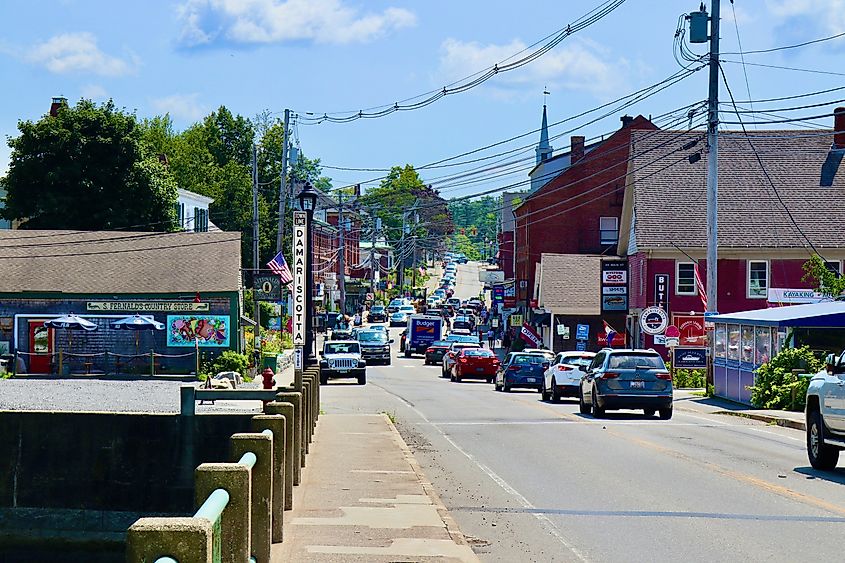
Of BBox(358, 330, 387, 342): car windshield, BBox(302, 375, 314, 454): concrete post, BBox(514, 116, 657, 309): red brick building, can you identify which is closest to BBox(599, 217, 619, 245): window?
BBox(514, 116, 657, 309): red brick building

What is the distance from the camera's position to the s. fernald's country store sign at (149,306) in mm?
48094

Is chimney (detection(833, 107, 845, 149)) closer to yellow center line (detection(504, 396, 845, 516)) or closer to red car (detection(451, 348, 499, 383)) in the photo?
red car (detection(451, 348, 499, 383))

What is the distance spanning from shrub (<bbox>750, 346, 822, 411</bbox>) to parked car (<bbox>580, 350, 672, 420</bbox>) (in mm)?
3927

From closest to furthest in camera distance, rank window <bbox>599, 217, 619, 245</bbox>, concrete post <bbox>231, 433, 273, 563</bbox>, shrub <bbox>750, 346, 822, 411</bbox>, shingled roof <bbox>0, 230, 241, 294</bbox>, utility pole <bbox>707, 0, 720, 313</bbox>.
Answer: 1. concrete post <bbox>231, 433, 273, 563</bbox>
2. shrub <bbox>750, 346, 822, 411</bbox>
3. utility pole <bbox>707, 0, 720, 313</bbox>
4. shingled roof <bbox>0, 230, 241, 294</bbox>
5. window <bbox>599, 217, 619, 245</bbox>

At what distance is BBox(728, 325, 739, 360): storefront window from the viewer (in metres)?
36.7

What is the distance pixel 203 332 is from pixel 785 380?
2470 centimetres

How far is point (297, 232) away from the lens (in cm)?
2772

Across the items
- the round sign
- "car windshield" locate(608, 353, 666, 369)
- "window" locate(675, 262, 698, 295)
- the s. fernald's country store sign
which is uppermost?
"window" locate(675, 262, 698, 295)

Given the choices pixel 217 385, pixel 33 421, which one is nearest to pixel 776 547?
pixel 33 421

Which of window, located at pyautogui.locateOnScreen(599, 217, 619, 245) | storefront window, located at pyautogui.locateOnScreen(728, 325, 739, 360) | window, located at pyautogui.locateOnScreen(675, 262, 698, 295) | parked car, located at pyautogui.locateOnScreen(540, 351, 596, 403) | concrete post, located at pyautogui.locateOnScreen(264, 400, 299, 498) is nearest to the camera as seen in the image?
concrete post, located at pyautogui.locateOnScreen(264, 400, 299, 498)

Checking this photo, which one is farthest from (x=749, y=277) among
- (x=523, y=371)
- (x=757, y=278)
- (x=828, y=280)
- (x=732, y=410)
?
(x=732, y=410)

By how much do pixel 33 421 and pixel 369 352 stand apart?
4371cm

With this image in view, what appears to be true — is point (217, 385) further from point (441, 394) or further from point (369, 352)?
point (369, 352)

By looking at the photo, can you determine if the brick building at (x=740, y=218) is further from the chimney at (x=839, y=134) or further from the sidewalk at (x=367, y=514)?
the sidewalk at (x=367, y=514)
